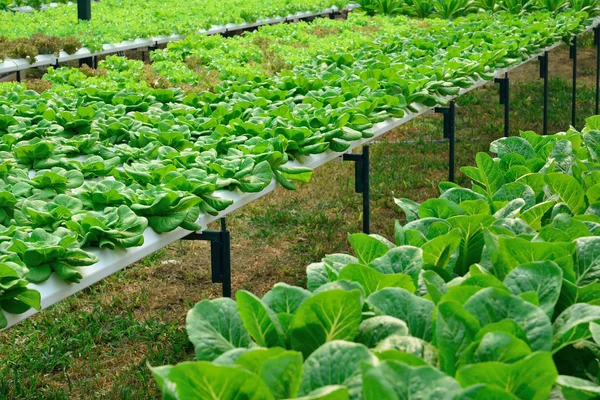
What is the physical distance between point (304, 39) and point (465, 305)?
6.32 metres

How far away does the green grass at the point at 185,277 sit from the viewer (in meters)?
4.41

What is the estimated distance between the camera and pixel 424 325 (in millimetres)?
1512

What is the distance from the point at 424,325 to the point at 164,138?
2821 mm

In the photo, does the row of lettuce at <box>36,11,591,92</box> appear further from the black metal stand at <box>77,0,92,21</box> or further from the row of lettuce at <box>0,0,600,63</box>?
the black metal stand at <box>77,0,92,21</box>

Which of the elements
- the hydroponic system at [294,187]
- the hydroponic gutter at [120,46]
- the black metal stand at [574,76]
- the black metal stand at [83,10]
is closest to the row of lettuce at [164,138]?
the hydroponic system at [294,187]

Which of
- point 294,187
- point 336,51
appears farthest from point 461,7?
point 294,187

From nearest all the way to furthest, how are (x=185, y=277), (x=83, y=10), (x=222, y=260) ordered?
(x=222, y=260), (x=185, y=277), (x=83, y=10)

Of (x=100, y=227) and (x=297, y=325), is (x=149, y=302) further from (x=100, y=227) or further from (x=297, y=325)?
(x=297, y=325)

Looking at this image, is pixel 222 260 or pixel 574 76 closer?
pixel 222 260

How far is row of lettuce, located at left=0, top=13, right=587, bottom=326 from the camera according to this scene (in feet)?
9.43

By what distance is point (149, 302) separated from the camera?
532 cm

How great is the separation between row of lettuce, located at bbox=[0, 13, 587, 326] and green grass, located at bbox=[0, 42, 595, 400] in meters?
1.07

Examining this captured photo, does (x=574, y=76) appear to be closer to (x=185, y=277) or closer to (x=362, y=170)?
(x=362, y=170)

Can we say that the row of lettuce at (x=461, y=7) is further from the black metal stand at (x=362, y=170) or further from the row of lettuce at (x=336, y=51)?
the black metal stand at (x=362, y=170)
